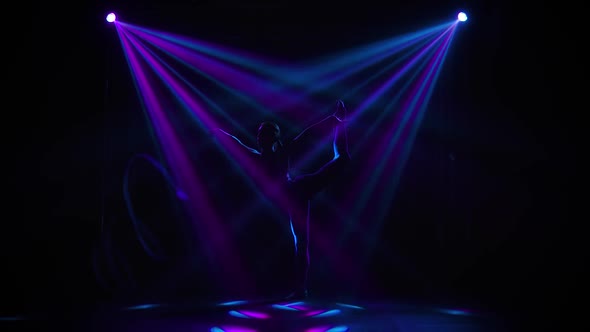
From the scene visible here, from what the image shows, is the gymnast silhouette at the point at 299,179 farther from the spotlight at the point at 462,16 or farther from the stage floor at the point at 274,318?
the spotlight at the point at 462,16

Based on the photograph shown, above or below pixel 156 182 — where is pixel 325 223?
below

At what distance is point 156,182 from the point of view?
15.4 ft

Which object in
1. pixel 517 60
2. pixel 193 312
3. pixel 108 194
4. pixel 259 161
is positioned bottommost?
pixel 193 312

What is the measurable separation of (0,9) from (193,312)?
421 centimetres

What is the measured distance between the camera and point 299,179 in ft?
12.6

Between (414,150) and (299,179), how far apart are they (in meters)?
1.74

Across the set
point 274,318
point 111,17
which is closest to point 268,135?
point 274,318

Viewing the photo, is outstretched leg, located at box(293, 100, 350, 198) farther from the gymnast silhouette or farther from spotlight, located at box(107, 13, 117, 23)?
spotlight, located at box(107, 13, 117, 23)

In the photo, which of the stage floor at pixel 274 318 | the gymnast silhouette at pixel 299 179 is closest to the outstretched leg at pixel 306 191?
the gymnast silhouette at pixel 299 179

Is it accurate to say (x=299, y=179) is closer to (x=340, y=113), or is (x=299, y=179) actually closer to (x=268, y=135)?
(x=268, y=135)

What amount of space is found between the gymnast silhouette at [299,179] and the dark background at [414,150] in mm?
1338

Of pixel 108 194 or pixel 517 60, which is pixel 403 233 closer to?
pixel 517 60

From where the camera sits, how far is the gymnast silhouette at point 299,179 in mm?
3713

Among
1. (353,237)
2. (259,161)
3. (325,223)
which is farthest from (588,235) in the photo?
(259,161)
